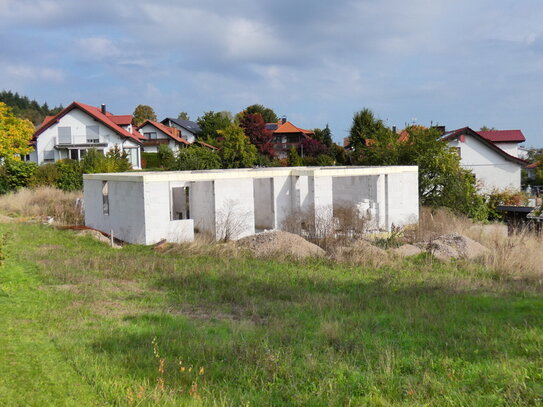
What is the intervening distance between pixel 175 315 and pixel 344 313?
281cm

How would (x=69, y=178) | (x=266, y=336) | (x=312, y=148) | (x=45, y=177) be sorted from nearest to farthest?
1. (x=266, y=336)
2. (x=69, y=178)
3. (x=45, y=177)
4. (x=312, y=148)

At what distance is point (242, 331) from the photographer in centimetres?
824

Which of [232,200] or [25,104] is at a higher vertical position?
[25,104]

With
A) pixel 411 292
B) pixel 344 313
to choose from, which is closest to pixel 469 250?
pixel 411 292

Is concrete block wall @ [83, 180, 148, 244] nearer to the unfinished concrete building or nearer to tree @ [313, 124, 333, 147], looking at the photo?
the unfinished concrete building

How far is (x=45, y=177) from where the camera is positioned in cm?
3506

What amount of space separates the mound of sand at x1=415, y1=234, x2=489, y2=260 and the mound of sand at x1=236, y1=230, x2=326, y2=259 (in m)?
3.21

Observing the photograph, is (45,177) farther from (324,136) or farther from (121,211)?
(324,136)

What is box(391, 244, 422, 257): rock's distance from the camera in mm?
15996

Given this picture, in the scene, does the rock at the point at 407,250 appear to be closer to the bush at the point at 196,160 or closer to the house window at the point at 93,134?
the bush at the point at 196,160

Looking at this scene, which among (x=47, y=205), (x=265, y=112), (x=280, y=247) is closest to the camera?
(x=280, y=247)

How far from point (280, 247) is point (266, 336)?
824 centimetres

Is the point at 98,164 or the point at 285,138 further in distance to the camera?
the point at 285,138

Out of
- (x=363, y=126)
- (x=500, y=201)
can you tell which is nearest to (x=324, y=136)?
(x=363, y=126)
